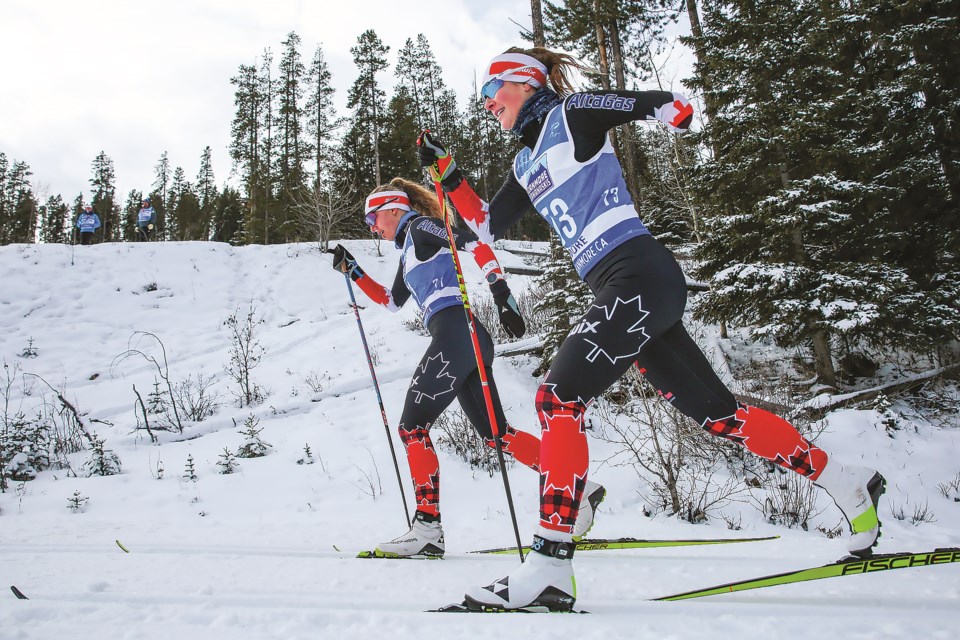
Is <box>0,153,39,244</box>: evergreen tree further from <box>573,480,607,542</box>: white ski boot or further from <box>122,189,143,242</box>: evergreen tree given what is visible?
<box>573,480,607,542</box>: white ski boot

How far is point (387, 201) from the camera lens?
3.74 m

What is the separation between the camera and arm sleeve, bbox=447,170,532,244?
260 cm

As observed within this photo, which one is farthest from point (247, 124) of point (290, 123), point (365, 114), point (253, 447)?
point (253, 447)

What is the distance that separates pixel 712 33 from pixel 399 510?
7.50 metres

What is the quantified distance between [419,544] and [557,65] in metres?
2.71

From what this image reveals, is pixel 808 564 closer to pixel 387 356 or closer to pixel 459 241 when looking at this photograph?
pixel 459 241

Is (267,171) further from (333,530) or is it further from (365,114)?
(333,530)

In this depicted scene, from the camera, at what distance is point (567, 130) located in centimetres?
212

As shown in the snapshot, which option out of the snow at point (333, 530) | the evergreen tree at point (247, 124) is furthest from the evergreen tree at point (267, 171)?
the snow at point (333, 530)

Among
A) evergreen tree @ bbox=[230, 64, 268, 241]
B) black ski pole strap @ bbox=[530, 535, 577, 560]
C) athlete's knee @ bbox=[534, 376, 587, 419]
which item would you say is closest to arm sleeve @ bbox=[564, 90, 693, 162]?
athlete's knee @ bbox=[534, 376, 587, 419]

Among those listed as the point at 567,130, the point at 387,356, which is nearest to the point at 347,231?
the point at 387,356

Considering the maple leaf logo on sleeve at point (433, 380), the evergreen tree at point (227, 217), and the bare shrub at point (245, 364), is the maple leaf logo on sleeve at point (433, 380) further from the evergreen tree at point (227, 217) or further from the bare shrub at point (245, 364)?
the evergreen tree at point (227, 217)

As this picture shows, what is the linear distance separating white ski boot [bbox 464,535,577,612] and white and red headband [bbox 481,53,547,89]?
79.5 inches

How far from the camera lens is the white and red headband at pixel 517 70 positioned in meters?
2.38
